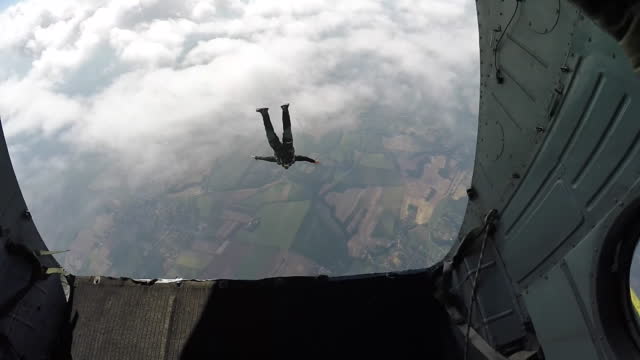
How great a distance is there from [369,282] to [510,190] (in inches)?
91.6

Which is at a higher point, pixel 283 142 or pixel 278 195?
pixel 283 142

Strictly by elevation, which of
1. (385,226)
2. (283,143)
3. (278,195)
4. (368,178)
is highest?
(283,143)

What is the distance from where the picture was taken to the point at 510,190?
13.5ft

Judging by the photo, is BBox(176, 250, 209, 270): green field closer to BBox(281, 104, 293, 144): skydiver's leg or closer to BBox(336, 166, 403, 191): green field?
BBox(336, 166, 403, 191): green field

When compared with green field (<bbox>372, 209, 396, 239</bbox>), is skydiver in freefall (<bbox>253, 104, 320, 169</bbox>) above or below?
above

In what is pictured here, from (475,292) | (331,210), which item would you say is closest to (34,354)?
(475,292)

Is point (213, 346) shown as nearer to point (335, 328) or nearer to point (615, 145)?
point (335, 328)

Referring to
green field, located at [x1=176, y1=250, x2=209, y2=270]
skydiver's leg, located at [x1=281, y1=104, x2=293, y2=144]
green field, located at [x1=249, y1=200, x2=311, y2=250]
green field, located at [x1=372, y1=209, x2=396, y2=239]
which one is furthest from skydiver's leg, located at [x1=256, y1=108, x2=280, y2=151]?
green field, located at [x1=176, y1=250, x2=209, y2=270]

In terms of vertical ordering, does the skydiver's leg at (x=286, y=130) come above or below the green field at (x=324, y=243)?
above

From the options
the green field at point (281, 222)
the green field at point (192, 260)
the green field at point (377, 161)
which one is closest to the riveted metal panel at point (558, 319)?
the green field at point (281, 222)

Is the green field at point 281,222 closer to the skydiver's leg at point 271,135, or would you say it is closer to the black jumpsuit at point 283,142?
the black jumpsuit at point 283,142

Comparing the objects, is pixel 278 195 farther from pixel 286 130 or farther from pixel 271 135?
pixel 286 130

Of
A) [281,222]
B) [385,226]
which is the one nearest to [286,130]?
[385,226]

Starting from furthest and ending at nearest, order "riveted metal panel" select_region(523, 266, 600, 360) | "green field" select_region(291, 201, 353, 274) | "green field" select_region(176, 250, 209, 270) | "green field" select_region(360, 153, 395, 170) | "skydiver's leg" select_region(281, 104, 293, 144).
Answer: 1. "green field" select_region(360, 153, 395, 170)
2. "green field" select_region(176, 250, 209, 270)
3. "green field" select_region(291, 201, 353, 274)
4. "skydiver's leg" select_region(281, 104, 293, 144)
5. "riveted metal panel" select_region(523, 266, 600, 360)
